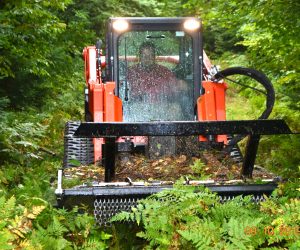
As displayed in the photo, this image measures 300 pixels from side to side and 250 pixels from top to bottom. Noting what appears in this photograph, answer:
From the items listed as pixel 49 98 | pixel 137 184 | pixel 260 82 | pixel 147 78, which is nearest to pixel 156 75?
pixel 147 78

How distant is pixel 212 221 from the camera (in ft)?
14.2

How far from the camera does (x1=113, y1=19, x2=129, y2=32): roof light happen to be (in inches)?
280

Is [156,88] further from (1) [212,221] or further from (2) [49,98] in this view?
(2) [49,98]

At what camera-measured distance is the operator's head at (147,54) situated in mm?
7203

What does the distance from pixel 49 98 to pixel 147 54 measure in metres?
6.03

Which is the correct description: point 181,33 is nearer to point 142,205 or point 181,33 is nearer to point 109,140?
point 109,140

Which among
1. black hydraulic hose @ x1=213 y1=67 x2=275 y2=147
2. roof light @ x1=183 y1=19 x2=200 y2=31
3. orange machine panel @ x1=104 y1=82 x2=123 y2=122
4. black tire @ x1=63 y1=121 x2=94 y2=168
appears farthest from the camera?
roof light @ x1=183 y1=19 x2=200 y2=31

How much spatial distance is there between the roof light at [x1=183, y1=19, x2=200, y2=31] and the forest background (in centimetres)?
69

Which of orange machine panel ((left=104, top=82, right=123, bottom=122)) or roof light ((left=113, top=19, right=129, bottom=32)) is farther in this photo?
roof light ((left=113, top=19, right=129, bottom=32))

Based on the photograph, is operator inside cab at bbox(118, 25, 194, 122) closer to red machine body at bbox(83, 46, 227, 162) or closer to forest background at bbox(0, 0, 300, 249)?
red machine body at bbox(83, 46, 227, 162)

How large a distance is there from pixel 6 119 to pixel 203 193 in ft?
12.6
